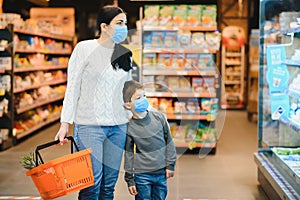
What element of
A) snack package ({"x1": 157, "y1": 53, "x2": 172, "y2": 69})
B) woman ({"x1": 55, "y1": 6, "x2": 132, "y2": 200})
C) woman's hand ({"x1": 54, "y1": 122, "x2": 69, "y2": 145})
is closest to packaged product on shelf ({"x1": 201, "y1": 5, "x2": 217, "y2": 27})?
snack package ({"x1": 157, "y1": 53, "x2": 172, "y2": 69})

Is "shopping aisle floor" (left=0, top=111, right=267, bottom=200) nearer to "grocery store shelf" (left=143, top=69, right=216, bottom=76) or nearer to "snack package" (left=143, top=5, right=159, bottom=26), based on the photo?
"grocery store shelf" (left=143, top=69, right=216, bottom=76)

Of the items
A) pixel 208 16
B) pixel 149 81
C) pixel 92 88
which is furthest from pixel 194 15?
pixel 92 88

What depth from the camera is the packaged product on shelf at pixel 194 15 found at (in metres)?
7.77

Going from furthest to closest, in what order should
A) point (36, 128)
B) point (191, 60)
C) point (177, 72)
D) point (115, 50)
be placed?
point (36, 128) → point (191, 60) → point (177, 72) → point (115, 50)

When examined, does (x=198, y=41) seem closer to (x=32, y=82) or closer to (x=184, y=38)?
(x=184, y=38)

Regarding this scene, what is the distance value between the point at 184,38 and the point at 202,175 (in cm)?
221

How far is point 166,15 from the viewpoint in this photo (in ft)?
25.5

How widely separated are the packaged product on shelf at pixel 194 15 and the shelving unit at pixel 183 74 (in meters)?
0.06

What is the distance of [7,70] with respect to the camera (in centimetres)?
809

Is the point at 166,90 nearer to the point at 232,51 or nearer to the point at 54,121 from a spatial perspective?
the point at 54,121

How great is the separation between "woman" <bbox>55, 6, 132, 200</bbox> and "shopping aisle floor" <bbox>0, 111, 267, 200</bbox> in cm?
163

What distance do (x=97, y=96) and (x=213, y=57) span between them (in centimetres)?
447

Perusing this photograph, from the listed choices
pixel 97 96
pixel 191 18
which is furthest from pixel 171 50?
pixel 97 96

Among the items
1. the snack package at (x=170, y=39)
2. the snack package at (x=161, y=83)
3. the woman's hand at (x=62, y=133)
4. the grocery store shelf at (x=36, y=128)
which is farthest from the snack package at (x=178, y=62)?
the woman's hand at (x=62, y=133)
